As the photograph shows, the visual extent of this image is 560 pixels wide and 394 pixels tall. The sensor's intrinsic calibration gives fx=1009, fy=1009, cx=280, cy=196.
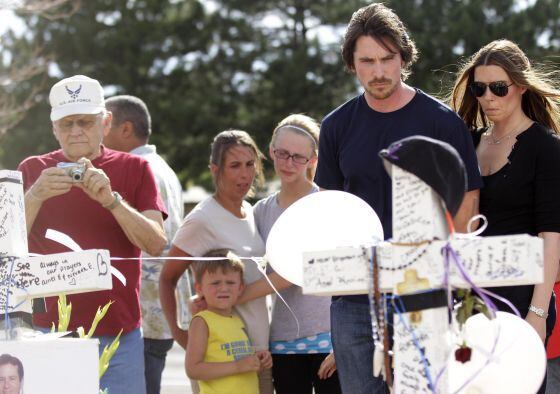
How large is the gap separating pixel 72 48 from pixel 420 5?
7.18m

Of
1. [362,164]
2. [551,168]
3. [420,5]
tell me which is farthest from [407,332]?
[420,5]

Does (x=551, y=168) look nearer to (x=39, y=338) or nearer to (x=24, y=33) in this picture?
(x=39, y=338)

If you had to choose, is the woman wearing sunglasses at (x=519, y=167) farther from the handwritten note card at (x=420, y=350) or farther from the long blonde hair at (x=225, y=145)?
the long blonde hair at (x=225, y=145)

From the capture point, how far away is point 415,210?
2455 millimetres


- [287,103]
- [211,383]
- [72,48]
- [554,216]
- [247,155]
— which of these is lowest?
[211,383]

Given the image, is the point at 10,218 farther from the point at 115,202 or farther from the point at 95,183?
the point at 115,202

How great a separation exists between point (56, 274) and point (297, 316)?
1934mm

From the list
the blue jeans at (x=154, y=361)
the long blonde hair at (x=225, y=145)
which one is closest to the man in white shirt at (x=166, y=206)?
the blue jeans at (x=154, y=361)

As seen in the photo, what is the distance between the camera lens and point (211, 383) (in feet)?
15.1

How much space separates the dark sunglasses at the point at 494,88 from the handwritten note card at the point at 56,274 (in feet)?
5.04

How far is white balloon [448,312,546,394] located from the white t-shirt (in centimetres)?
210

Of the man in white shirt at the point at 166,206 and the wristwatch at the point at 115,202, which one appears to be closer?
the wristwatch at the point at 115,202

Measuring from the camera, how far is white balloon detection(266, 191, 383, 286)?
9.48 ft

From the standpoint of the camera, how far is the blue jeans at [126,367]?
12.9 feet
